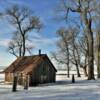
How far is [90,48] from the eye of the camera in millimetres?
41312

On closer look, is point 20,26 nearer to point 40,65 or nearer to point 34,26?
point 34,26

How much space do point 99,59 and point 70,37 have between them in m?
8.12

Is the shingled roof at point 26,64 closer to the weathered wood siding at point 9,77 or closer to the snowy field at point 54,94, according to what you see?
the weathered wood siding at point 9,77

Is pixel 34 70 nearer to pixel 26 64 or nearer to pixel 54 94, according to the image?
pixel 26 64

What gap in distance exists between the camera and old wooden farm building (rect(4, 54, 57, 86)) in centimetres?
3531

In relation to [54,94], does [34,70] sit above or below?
above

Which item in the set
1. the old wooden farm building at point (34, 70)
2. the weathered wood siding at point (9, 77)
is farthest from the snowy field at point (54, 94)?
the weathered wood siding at point (9, 77)

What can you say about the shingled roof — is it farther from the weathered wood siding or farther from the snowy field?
the snowy field

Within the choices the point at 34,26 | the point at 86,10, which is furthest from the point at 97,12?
the point at 34,26

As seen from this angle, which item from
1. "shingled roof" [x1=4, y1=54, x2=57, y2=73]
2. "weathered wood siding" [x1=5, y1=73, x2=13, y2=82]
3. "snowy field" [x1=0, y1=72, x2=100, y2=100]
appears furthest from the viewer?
"weathered wood siding" [x1=5, y1=73, x2=13, y2=82]

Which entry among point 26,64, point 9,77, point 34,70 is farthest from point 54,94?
point 9,77

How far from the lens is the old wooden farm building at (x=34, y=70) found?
1390 inches

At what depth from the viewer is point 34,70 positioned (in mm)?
35500

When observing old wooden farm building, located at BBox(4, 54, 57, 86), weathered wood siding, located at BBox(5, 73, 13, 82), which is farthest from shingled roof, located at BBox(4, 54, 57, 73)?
weathered wood siding, located at BBox(5, 73, 13, 82)
